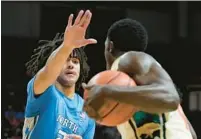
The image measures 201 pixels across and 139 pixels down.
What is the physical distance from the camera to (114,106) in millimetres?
2398

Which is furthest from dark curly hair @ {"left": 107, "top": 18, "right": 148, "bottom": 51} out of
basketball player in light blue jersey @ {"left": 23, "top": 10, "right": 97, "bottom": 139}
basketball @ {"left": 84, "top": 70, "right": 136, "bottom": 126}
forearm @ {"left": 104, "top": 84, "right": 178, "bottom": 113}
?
basketball player in light blue jersey @ {"left": 23, "top": 10, "right": 97, "bottom": 139}

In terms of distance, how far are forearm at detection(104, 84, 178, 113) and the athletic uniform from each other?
11.1 inches

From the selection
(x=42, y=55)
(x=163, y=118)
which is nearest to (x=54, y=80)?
(x=42, y=55)

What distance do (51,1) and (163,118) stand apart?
5.11m

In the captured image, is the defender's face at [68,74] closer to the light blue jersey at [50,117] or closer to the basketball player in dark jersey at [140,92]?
the light blue jersey at [50,117]

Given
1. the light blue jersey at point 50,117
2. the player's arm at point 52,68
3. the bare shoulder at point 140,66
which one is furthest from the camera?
the light blue jersey at point 50,117

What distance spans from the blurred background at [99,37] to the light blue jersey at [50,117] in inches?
117

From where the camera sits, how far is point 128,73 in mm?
2525

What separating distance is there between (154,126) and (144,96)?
434 mm

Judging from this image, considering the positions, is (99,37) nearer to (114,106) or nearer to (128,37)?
(128,37)

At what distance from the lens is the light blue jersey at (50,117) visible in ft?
13.4

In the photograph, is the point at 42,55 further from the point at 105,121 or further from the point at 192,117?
the point at 192,117

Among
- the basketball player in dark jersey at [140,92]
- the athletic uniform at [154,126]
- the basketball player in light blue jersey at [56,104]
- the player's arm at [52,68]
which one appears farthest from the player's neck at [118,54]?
the basketball player in light blue jersey at [56,104]

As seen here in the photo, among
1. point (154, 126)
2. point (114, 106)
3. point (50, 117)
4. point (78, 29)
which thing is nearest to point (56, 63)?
point (50, 117)
